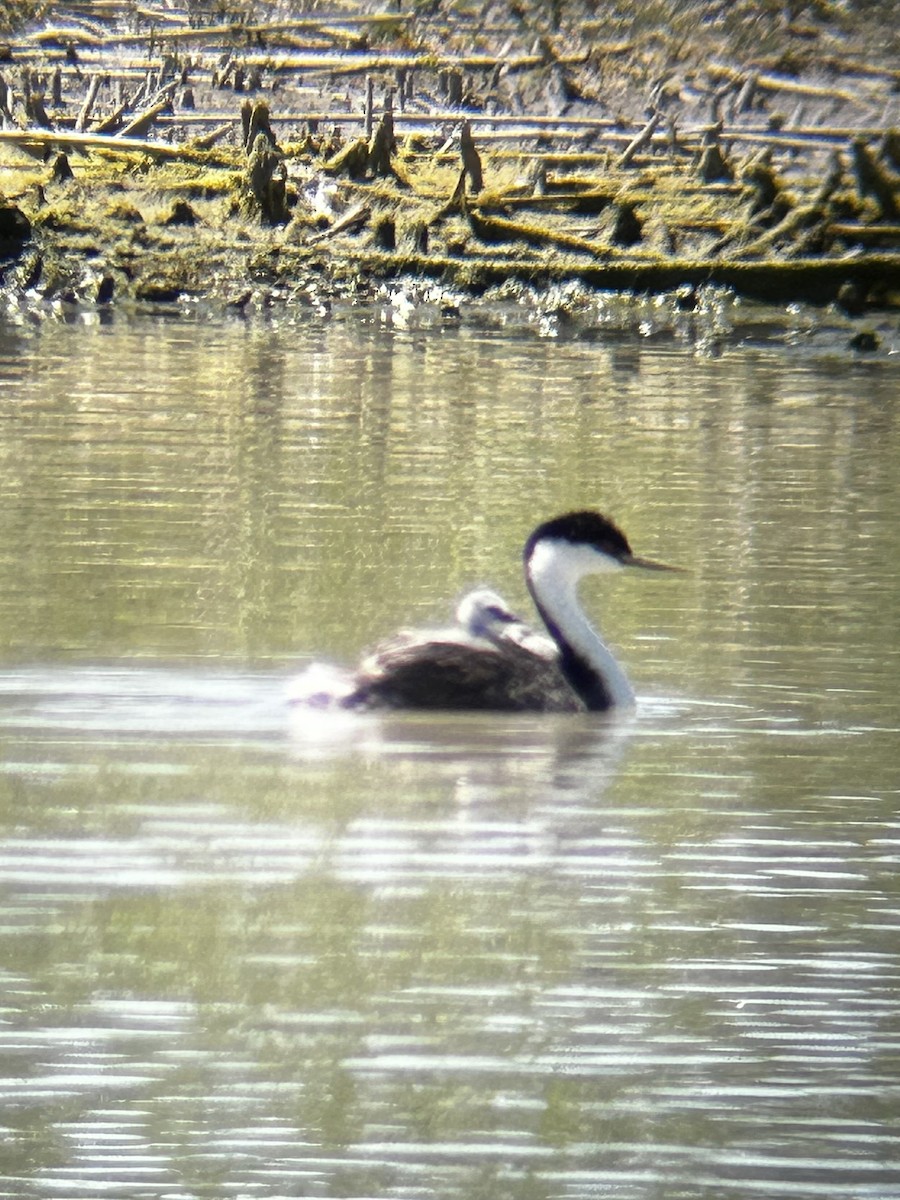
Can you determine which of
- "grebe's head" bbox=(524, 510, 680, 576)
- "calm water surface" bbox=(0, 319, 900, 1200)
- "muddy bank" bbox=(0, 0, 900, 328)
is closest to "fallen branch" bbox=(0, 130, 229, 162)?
"muddy bank" bbox=(0, 0, 900, 328)

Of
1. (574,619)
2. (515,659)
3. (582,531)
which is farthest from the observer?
(582,531)

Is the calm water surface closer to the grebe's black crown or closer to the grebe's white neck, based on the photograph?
the grebe's white neck

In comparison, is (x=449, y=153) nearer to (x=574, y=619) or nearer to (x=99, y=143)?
(x=99, y=143)

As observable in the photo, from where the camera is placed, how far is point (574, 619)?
907 cm

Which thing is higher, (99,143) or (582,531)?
(99,143)

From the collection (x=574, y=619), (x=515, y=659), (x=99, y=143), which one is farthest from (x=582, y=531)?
(x=99, y=143)

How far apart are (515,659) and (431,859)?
1.99m

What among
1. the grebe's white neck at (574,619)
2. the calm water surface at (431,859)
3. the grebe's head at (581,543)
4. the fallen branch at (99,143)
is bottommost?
the calm water surface at (431,859)

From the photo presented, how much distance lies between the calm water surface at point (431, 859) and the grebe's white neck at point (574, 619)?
5.6 inches

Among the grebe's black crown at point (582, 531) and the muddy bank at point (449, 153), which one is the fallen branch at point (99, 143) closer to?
the muddy bank at point (449, 153)

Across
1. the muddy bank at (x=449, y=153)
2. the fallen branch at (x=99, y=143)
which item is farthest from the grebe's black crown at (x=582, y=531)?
the fallen branch at (x=99, y=143)

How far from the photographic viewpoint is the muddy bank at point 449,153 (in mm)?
28625

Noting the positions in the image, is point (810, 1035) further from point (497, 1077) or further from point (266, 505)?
point (266, 505)

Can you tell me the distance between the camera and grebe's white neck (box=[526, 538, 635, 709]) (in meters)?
8.88
